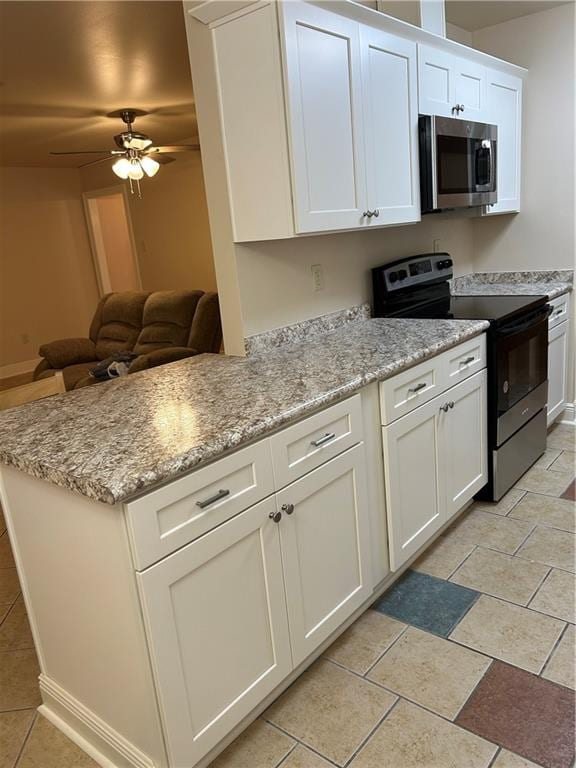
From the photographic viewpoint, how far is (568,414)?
383 cm

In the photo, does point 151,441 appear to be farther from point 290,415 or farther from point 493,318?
point 493,318

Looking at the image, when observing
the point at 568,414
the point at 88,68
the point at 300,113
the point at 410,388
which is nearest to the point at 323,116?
the point at 300,113

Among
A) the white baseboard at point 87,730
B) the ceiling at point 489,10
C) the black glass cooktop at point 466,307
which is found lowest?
the white baseboard at point 87,730

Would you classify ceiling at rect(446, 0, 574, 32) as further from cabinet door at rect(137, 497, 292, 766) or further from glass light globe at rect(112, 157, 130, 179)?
cabinet door at rect(137, 497, 292, 766)


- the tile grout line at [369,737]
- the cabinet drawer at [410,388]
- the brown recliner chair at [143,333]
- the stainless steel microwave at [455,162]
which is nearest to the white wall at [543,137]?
the stainless steel microwave at [455,162]

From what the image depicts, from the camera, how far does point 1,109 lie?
4176 millimetres

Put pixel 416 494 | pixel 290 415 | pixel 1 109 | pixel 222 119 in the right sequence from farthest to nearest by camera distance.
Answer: pixel 1 109
pixel 416 494
pixel 222 119
pixel 290 415

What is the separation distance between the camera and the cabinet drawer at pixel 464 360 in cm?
239

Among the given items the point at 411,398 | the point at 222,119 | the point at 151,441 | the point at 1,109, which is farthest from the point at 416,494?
the point at 1,109

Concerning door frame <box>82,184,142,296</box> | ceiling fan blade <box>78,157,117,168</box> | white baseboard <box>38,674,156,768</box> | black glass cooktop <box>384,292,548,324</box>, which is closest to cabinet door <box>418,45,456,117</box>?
black glass cooktop <box>384,292,548,324</box>

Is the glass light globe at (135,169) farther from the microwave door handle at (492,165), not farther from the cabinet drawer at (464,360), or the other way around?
the cabinet drawer at (464,360)

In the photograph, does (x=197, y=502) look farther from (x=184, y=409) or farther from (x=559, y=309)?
(x=559, y=309)

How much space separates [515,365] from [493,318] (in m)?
0.35

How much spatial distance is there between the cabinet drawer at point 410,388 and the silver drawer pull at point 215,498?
77 cm
